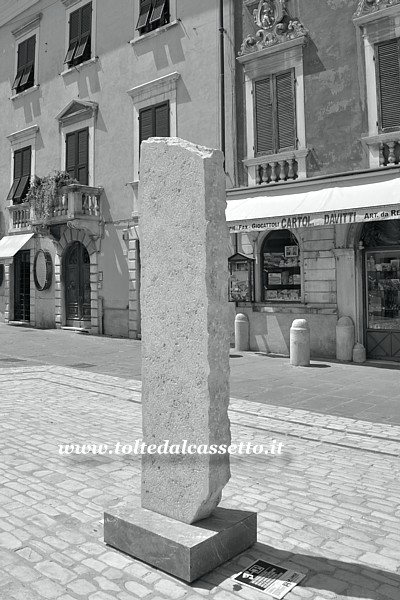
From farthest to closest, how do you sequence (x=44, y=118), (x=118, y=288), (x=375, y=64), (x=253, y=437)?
(x=44, y=118) → (x=118, y=288) → (x=375, y=64) → (x=253, y=437)

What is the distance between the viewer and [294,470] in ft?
16.3

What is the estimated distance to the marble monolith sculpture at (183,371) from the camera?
10.3ft

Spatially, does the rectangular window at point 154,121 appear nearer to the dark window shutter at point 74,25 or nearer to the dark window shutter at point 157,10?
the dark window shutter at point 157,10

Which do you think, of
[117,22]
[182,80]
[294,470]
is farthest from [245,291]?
[117,22]

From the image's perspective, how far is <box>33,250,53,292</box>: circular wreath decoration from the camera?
1969 centimetres

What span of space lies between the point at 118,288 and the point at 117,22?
8.59 m

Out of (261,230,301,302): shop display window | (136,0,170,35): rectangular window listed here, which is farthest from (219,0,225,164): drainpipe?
(261,230,301,302): shop display window

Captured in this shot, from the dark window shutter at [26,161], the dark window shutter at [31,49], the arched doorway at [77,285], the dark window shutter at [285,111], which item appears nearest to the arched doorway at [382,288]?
the dark window shutter at [285,111]

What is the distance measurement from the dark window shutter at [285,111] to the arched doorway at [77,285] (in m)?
8.34

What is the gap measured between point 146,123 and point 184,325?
14.5m

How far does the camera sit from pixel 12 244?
20641 mm

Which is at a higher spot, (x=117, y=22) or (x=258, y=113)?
(x=117, y=22)

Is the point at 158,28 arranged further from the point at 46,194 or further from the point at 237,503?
the point at 237,503

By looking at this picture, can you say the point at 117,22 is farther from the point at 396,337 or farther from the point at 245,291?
the point at 396,337
